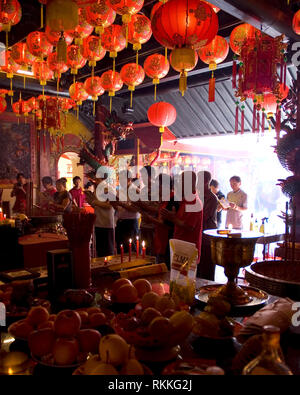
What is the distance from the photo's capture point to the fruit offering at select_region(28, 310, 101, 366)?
876 mm

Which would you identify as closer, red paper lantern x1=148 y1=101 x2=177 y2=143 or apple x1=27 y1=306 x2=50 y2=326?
apple x1=27 y1=306 x2=50 y2=326

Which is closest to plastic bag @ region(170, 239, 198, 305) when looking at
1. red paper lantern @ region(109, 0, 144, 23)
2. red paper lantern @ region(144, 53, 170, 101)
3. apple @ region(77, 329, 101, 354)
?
apple @ region(77, 329, 101, 354)

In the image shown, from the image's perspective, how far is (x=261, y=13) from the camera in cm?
295

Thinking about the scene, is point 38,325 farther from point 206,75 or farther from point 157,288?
point 206,75

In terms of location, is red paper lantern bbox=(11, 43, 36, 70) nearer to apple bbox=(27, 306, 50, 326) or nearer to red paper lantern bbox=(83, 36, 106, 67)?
red paper lantern bbox=(83, 36, 106, 67)

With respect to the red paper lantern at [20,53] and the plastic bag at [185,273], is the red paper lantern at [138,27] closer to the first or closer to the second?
the red paper lantern at [20,53]

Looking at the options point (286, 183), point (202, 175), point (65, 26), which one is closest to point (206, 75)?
point (286, 183)

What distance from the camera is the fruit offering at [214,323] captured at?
105 cm

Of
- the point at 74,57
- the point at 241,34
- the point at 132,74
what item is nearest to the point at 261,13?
the point at 241,34

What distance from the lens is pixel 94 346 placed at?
92cm

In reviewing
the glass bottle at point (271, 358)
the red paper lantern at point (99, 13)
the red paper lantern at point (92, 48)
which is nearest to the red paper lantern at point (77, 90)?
the red paper lantern at point (92, 48)

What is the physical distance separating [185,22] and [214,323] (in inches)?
78.3

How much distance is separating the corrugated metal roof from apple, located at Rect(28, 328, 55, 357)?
698 cm

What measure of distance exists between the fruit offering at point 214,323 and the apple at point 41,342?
17.1 inches
